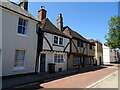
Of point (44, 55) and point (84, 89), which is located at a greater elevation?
point (44, 55)

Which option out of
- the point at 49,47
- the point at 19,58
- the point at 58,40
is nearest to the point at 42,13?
the point at 58,40

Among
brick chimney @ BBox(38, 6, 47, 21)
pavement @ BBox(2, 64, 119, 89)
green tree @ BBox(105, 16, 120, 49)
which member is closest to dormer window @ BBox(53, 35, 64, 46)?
brick chimney @ BBox(38, 6, 47, 21)

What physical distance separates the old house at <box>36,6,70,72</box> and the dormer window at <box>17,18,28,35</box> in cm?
186

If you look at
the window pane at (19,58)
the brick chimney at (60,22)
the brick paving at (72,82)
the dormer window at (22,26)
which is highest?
the brick chimney at (60,22)

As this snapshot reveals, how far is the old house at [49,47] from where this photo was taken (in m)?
12.4

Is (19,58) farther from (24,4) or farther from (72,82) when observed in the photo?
(24,4)

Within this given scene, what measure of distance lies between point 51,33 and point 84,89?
8.67m

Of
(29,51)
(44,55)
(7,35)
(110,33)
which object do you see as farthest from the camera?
(110,33)

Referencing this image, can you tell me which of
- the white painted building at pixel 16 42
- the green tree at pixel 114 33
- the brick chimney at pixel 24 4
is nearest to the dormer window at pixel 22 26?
the white painted building at pixel 16 42

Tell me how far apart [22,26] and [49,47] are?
425 cm

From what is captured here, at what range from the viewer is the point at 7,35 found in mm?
9039

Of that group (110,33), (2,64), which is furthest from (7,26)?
(110,33)

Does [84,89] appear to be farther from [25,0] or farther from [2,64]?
[25,0]

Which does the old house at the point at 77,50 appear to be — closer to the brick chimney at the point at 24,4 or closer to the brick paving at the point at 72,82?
the brick paving at the point at 72,82
